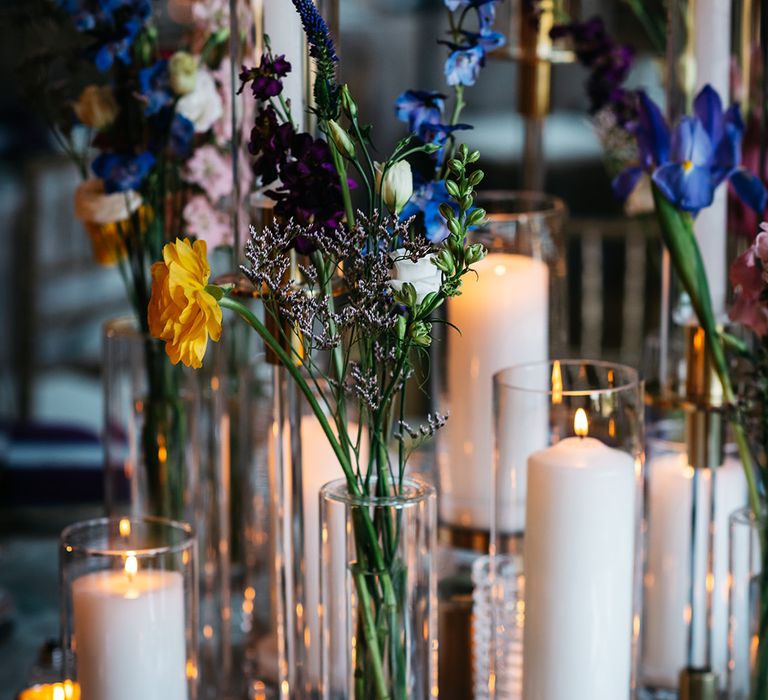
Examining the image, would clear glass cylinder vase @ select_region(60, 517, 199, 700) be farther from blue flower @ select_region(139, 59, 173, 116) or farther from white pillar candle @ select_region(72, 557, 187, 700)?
blue flower @ select_region(139, 59, 173, 116)

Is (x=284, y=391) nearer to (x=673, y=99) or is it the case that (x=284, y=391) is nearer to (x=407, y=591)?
(x=407, y=591)

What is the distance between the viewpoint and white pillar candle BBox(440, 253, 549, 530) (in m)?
1.04

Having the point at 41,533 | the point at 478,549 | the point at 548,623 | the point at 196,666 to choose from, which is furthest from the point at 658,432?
the point at 41,533

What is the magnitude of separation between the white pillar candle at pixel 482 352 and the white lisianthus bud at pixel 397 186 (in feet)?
1.13

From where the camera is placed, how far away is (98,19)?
101 cm

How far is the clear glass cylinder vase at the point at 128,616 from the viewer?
0.81m

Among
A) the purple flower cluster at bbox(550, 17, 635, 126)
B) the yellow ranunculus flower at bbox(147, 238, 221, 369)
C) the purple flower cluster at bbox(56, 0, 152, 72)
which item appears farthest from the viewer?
the purple flower cluster at bbox(550, 17, 635, 126)

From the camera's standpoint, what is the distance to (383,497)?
748mm

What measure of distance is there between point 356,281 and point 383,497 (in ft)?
0.44

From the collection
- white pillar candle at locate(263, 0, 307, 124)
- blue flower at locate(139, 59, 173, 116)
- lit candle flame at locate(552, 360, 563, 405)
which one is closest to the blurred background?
white pillar candle at locate(263, 0, 307, 124)

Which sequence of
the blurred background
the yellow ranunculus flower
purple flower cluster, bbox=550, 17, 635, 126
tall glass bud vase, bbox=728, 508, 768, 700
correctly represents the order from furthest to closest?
the blurred background, purple flower cluster, bbox=550, 17, 635, 126, tall glass bud vase, bbox=728, 508, 768, 700, the yellow ranunculus flower

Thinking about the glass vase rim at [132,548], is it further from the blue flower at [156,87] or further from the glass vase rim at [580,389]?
the blue flower at [156,87]

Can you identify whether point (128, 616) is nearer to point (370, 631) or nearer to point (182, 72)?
point (370, 631)

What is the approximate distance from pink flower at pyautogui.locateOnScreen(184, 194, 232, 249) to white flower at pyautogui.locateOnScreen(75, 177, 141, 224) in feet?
0.13
